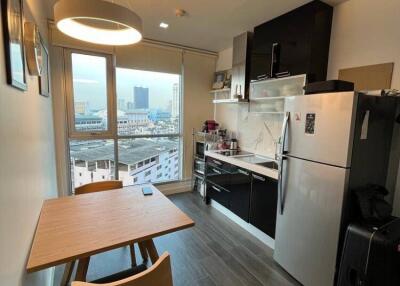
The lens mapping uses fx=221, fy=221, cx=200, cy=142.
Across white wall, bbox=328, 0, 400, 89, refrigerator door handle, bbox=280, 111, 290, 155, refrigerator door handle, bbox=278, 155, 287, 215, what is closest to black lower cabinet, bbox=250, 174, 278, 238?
refrigerator door handle, bbox=278, 155, 287, 215

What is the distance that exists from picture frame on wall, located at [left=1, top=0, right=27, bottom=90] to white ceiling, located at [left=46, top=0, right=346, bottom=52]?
5.03 feet

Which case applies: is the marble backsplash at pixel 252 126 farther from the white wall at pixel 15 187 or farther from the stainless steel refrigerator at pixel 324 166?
the white wall at pixel 15 187

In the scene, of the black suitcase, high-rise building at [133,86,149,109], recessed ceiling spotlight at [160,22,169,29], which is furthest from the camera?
high-rise building at [133,86,149,109]

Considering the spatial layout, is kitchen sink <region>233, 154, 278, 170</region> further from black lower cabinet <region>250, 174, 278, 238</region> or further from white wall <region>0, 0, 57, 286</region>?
white wall <region>0, 0, 57, 286</region>

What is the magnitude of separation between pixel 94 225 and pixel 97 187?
0.79 meters

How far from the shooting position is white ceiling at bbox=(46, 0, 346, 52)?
93.8 inches

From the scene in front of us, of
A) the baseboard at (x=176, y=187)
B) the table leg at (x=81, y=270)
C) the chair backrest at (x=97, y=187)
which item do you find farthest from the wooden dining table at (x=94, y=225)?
the baseboard at (x=176, y=187)

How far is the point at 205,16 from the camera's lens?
271 centimetres

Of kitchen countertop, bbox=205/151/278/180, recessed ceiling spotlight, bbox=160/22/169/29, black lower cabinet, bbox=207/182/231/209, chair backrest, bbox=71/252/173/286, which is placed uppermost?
recessed ceiling spotlight, bbox=160/22/169/29

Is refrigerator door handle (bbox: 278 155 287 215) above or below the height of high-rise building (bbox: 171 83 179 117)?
below

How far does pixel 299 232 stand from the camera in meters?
1.99

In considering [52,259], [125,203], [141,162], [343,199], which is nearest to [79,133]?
[141,162]

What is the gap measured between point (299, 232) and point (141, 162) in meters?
2.74

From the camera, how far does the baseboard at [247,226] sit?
2.60 metres
